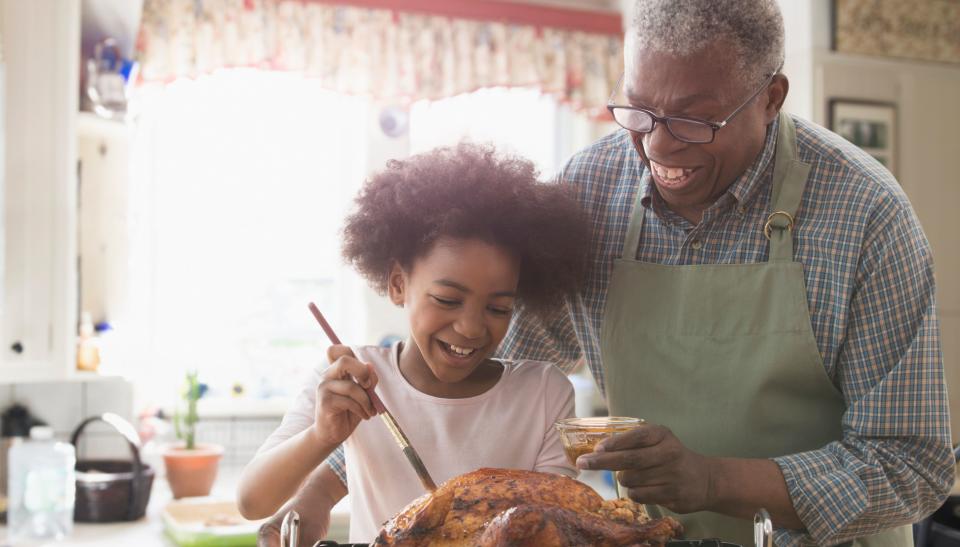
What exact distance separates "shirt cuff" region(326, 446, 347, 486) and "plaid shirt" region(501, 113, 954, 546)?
503 millimetres

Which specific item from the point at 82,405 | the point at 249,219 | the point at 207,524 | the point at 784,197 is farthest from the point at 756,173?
the point at 249,219

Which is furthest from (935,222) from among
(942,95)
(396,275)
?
(396,275)

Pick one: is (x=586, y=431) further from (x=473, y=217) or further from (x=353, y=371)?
(x=473, y=217)

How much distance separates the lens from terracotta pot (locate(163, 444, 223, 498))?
3.03m

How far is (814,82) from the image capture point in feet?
11.1

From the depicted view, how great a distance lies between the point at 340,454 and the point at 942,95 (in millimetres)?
3070

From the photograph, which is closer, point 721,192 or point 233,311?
point 721,192

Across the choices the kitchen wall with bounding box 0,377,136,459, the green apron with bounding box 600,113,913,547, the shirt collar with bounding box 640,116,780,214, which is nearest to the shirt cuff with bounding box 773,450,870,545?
the green apron with bounding box 600,113,913,547

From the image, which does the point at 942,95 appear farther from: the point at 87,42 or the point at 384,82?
the point at 87,42

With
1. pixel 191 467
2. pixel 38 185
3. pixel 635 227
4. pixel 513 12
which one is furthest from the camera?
pixel 513 12

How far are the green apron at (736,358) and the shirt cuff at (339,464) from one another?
15.2 inches

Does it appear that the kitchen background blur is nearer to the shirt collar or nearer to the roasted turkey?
the shirt collar

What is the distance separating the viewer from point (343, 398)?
1094 mm

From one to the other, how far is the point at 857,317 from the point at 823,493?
0.76ft
